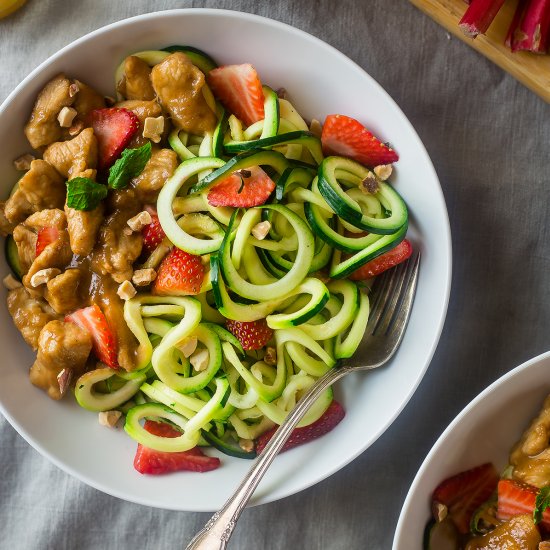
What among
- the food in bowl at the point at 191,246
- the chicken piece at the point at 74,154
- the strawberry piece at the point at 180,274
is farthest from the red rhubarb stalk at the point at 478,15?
the chicken piece at the point at 74,154

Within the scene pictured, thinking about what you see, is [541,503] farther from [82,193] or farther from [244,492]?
[82,193]

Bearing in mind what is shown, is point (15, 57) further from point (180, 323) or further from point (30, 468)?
point (30, 468)

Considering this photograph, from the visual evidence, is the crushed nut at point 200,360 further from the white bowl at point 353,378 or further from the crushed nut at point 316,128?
the crushed nut at point 316,128

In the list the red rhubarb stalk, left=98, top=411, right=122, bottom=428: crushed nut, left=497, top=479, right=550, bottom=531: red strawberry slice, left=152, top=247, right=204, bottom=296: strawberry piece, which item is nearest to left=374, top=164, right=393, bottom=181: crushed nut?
the red rhubarb stalk

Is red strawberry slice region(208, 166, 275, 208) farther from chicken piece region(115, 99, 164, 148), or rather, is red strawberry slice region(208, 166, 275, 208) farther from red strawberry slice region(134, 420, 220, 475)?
red strawberry slice region(134, 420, 220, 475)

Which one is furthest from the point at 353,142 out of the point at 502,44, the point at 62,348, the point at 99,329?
the point at 62,348

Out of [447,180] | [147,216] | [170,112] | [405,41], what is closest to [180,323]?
[147,216]
